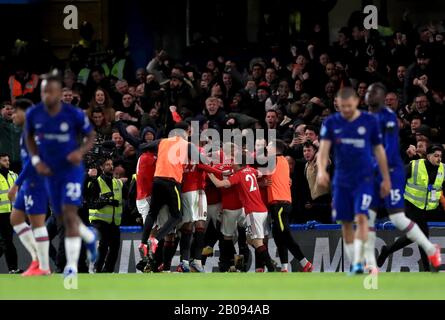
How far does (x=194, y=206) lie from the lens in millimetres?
22297

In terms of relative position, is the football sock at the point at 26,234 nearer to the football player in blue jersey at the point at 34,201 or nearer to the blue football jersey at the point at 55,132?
the football player in blue jersey at the point at 34,201

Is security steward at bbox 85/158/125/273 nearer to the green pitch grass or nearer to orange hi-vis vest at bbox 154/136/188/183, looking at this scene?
orange hi-vis vest at bbox 154/136/188/183

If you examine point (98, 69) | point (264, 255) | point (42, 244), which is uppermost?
point (98, 69)

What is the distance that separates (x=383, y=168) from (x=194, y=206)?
6.65 metres

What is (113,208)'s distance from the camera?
22.9m

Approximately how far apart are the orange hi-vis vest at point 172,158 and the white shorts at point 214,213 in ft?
4.22

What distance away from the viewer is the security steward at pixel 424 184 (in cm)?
2191

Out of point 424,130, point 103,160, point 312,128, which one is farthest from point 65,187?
point 424,130

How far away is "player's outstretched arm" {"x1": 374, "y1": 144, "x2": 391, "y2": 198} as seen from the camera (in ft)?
52.9

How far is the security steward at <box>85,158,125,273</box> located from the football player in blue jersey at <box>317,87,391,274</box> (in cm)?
733

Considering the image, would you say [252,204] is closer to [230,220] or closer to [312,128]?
[230,220]

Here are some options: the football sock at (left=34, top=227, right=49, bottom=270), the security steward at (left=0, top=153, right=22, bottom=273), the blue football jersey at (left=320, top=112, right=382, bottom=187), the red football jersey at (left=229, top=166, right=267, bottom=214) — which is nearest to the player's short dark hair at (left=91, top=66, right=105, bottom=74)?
the security steward at (left=0, top=153, right=22, bottom=273)

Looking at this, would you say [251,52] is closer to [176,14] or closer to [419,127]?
[176,14]

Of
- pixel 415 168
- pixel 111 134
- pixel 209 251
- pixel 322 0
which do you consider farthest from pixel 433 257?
pixel 322 0
